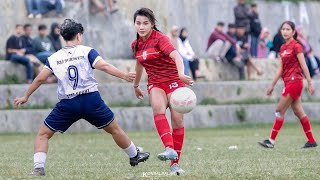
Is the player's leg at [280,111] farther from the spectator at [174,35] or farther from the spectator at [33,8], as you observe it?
the spectator at [33,8]

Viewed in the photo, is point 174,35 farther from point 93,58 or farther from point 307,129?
point 93,58

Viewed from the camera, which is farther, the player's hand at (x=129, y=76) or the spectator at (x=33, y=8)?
the spectator at (x=33, y=8)

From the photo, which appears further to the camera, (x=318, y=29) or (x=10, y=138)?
(x=318, y=29)

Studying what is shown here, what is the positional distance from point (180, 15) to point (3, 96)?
9226mm

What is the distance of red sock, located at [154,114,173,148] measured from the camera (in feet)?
40.5

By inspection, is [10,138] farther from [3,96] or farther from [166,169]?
[166,169]

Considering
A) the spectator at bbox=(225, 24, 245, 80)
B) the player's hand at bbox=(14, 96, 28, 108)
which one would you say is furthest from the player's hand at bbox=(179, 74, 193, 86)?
the spectator at bbox=(225, 24, 245, 80)

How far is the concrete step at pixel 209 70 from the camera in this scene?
85.1ft

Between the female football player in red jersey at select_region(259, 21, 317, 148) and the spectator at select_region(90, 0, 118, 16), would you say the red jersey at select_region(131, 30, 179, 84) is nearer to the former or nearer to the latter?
the female football player in red jersey at select_region(259, 21, 317, 148)

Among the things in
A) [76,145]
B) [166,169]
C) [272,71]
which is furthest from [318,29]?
[166,169]

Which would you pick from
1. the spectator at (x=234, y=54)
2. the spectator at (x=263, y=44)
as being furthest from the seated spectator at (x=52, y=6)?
the spectator at (x=263, y=44)

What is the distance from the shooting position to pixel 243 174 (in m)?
12.0

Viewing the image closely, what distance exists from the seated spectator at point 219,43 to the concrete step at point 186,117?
2.64 m

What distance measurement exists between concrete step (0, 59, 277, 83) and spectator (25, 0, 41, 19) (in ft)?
7.75
